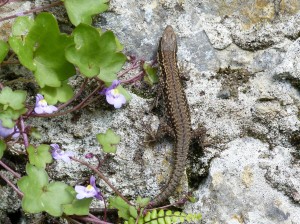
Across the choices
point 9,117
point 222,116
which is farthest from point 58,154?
point 222,116

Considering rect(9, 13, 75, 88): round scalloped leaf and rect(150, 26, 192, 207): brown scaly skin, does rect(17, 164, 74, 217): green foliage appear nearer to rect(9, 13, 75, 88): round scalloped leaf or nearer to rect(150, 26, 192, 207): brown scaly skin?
rect(9, 13, 75, 88): round scalloped leaf

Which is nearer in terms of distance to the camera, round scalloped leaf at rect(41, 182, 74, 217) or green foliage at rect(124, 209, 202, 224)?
round scalloped leaf at rect(41, 182, 74, 217)

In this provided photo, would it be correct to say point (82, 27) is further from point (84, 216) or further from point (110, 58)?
point (84, 216)

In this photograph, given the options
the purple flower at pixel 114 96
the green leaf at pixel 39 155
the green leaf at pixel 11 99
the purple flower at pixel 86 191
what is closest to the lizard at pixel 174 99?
the purple flower at pixel 114 96

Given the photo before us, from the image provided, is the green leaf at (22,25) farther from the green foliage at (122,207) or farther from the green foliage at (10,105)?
the green foliage at (122,207)

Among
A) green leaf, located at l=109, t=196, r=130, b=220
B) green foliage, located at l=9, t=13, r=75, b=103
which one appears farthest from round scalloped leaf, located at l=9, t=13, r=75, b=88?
green leaf, located at l=109, t=196, r=130, b=220

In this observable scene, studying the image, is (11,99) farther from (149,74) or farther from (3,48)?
(149,74)

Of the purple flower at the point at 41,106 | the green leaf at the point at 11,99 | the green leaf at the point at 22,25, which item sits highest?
the green leaf at the point at 22,25
